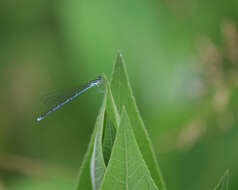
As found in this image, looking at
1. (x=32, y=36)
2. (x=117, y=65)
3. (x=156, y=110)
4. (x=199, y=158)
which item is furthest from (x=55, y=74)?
(x=117, y=65)

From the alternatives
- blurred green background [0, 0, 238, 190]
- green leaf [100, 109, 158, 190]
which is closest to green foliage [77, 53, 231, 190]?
green leaf [100, 109, 158, 190]

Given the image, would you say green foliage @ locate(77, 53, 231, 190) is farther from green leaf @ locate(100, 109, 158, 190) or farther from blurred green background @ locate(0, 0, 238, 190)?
blurred green background @ locate(0, 0, 238, 190)

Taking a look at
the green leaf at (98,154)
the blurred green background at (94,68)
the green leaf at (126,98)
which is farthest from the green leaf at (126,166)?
the blurred green background at (94,68)

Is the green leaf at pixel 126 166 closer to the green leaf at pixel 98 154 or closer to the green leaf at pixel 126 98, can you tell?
the green leaf at pixel 98 154

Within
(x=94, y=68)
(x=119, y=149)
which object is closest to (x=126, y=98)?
(x=119, y=149)

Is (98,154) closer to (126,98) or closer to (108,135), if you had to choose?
(108,135)

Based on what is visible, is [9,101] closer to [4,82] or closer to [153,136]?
[4,82]

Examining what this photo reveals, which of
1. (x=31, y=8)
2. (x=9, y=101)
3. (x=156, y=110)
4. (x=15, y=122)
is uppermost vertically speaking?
(x=31, y=8)
